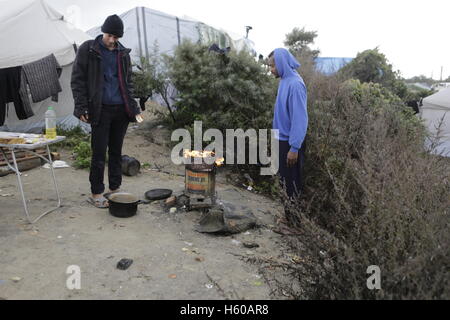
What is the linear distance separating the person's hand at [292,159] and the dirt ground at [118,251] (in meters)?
0.85

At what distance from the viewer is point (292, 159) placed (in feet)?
13.9

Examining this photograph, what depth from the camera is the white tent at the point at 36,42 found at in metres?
6.63

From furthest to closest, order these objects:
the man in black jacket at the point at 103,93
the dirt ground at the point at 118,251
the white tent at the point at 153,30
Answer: the white tent at the point at 153,30 → the man in black jacket at the point at 103,93 → the dirt ground at the point at 118,251

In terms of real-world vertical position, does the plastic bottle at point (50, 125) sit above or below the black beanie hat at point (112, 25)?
below

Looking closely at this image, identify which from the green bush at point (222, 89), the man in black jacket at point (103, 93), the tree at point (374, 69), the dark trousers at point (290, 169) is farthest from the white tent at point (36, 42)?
the tree at point (374, 69)

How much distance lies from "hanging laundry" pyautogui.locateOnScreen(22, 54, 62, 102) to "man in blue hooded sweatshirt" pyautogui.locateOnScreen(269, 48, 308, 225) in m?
4.41

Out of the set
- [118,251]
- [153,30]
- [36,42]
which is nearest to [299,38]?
[153,30]

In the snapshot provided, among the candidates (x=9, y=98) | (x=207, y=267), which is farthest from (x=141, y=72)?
(x=207, y=267)

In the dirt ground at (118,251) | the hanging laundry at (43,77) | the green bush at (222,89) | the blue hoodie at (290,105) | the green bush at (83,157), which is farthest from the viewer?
the green bush at (222,89)

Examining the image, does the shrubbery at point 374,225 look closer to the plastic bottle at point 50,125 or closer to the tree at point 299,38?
the plastic bottle at point 50,125

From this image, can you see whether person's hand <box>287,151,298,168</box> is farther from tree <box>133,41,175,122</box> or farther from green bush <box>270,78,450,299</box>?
tree <box>133,41,175,122</box>

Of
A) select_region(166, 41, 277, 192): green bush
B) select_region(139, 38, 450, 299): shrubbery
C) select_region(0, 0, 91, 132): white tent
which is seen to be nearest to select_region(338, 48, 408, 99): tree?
select_region(166, 41, 277, 192): green bush

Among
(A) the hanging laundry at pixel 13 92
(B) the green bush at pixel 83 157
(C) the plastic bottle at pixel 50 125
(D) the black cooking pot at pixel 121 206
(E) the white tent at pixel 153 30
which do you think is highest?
(E) the white tent at pixel 153 30

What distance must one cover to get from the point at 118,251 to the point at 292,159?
2080 millimetres
